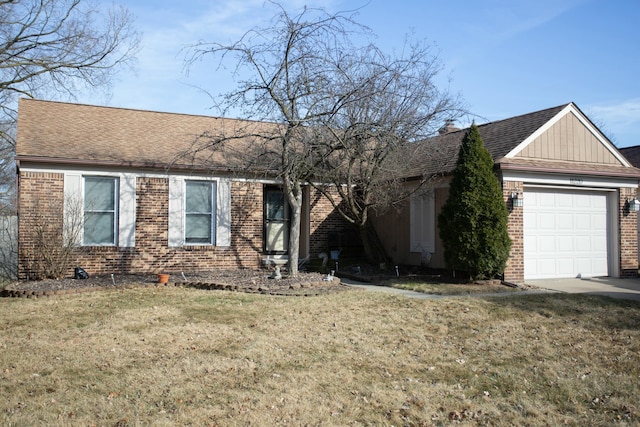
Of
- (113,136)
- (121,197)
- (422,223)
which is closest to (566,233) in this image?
(422,223)

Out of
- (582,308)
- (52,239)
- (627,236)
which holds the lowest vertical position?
(582,308)

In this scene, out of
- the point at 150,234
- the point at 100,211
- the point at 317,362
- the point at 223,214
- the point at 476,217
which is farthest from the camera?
the point at 223,214

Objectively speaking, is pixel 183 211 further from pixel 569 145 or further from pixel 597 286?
pixel 597 286

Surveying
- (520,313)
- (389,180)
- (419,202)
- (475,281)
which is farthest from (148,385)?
(419,202)

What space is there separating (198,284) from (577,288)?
8.00m

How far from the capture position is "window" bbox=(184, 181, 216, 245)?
46.5ft

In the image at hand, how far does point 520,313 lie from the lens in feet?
29.9

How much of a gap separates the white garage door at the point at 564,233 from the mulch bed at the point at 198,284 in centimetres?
468

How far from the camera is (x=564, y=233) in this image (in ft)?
43.5

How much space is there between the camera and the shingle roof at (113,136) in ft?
42.7

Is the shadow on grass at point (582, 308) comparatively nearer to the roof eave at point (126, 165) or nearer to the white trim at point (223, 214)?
the roof eave at point (126, 165)

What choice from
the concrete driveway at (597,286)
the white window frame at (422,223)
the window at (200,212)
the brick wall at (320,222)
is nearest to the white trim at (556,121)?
the white window frame at (422,223)

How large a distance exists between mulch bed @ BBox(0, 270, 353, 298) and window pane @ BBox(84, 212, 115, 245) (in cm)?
92

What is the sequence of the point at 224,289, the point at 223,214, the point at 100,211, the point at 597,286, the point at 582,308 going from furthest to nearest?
the point at 223,214, the point at 100,211, the point at 597,286, the point at 224,289, the point at 582,308
